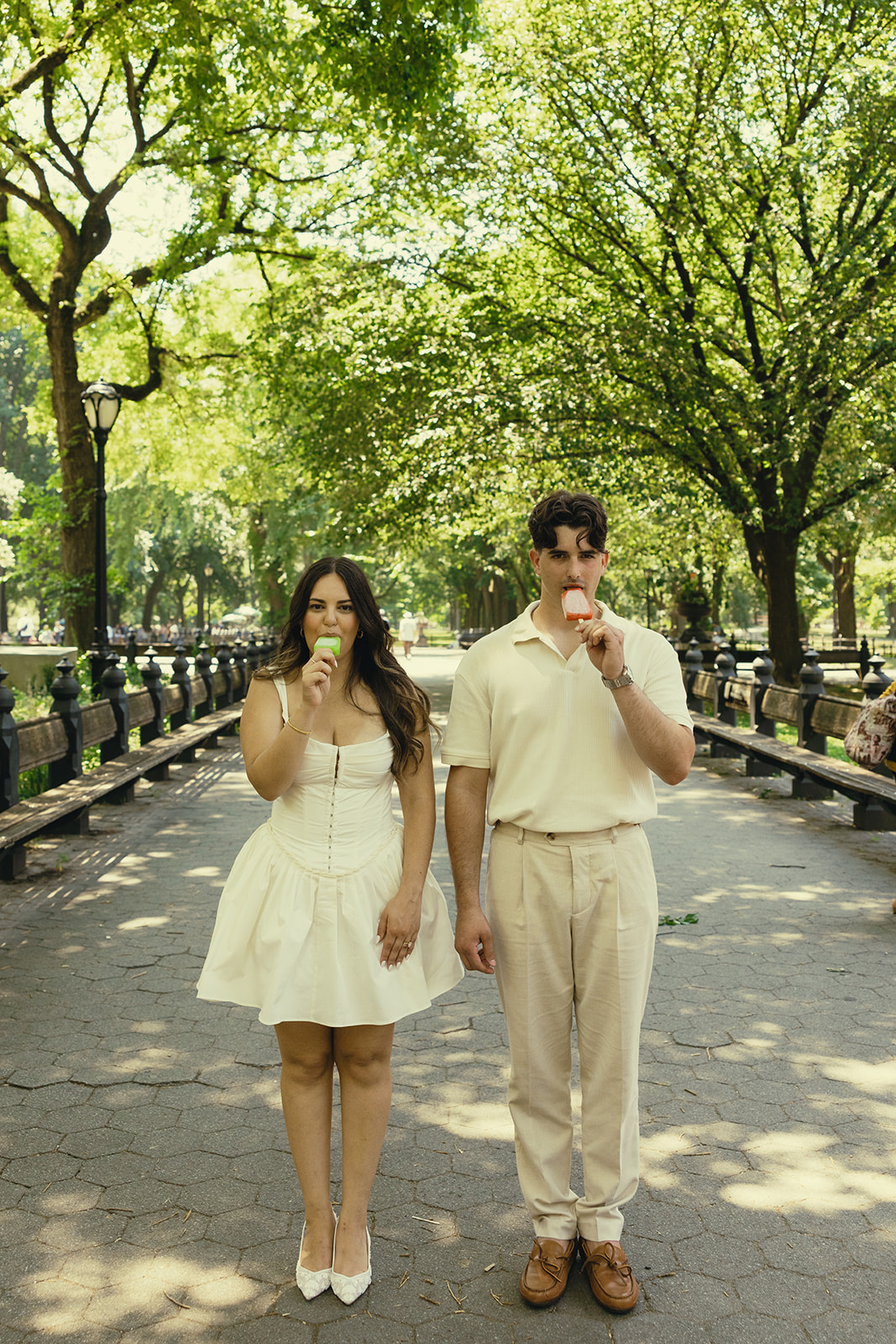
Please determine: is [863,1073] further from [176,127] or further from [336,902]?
[176,127]

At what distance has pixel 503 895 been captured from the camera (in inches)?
117

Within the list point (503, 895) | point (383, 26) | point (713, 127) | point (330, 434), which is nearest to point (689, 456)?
point (713, 127)

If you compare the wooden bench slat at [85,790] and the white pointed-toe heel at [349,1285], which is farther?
the wooden bench slat at [85,790]

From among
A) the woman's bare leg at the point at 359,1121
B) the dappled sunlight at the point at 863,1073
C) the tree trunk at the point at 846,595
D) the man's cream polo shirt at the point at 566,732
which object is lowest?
the dappled sunlight at the point at 863,1073

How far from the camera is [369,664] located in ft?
10.2

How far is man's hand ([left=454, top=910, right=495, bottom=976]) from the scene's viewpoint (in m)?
2.97

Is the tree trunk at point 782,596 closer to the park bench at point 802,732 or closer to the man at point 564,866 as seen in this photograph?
the park bench at point 802,732

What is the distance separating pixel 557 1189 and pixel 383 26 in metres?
10.9

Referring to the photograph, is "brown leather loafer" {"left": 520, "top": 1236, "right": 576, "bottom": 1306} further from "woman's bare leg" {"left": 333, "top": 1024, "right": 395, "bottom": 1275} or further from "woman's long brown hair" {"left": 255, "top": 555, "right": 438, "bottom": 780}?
"woman's long brown hair" {"left": 255, "top": 555, "right": 438, "bottom": 780}

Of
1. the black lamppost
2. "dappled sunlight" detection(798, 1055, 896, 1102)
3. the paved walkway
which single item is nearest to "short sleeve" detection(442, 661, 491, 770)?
the paved walkway

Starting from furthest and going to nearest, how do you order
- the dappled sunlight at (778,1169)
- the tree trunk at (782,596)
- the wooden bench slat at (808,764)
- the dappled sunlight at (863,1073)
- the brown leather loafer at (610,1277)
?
the tree trunk at (782,596) → the wooden bench slat at (808,764) → the dappled sunlight at (863,1073) → the dappled sunlight at (778,1169) → the brown leather loafer at (610,1277)

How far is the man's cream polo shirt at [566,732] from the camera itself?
2.90 m

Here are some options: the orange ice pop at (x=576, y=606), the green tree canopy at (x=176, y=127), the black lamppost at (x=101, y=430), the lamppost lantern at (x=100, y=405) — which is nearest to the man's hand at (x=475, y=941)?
the orange ice pop at (x=576, y=606)

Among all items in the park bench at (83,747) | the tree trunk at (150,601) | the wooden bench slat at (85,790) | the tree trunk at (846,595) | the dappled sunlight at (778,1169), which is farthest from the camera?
the tree trunk at (150,601)
